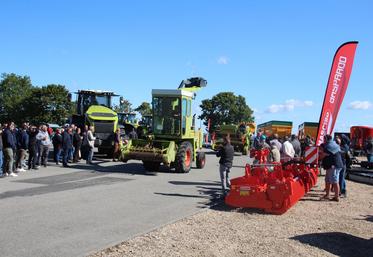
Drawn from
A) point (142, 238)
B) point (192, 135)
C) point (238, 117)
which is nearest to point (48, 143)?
point (192, 135)

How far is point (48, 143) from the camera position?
16.8 meters

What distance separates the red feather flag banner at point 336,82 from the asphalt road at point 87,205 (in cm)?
415

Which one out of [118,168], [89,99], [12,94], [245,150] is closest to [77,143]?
[118,168]

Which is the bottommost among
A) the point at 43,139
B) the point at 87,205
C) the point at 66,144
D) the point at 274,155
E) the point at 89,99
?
the point at 87,205

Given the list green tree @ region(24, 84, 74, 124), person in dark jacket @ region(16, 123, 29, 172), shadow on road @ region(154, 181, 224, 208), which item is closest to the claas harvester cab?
person in dark jacket @ region(16, 123, 29, 172)

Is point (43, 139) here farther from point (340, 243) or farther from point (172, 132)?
point (340, 243)

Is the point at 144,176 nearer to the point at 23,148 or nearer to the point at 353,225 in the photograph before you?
the point at 23,148

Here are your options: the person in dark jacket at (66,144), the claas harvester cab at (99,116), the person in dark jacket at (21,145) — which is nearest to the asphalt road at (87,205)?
the person in dark jacket at (21,145)

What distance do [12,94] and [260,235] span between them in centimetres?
8659

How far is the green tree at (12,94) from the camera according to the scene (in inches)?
3100

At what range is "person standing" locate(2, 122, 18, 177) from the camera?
45.6 ft

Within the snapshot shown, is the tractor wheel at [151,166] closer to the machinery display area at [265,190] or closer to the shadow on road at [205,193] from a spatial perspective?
the shadow on road at [205,193]

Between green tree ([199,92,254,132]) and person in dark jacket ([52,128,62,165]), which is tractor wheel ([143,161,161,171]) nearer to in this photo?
person in dark jacket ([52,128,62,165])

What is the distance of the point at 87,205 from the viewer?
9.50 m
